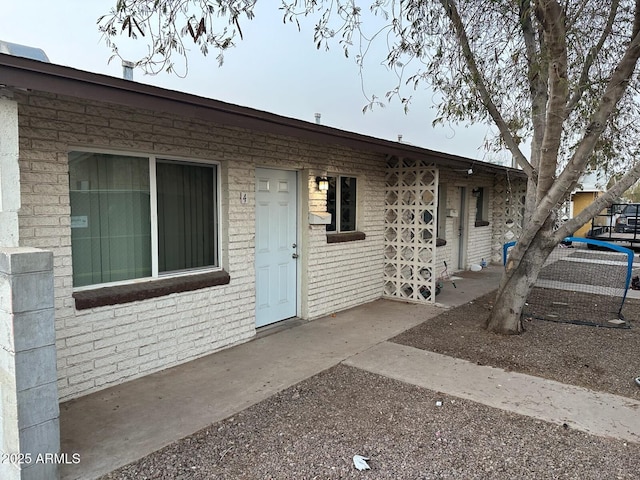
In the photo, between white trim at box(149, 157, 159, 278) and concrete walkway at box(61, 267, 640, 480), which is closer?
concrete walkway at box(61, 267, 640, 480)

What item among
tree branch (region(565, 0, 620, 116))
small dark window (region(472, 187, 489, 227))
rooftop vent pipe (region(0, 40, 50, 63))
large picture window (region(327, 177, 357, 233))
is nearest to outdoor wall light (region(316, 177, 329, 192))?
large picture window (region(327, 177, 357, 233))

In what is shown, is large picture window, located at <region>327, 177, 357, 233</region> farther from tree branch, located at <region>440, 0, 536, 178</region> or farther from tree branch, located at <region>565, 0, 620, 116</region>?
tree branch, located at <region>565, 0, 620, 116</region>

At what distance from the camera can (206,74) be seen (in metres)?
5.96

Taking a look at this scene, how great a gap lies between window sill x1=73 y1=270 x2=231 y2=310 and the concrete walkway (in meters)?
0.84

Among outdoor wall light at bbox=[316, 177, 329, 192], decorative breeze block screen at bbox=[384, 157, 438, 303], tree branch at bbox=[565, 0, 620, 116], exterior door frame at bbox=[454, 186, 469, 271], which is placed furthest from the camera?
exterior door frame at bbox=[454, 186, 469, 271]

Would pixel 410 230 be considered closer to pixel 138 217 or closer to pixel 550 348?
Result: pixel 550 348

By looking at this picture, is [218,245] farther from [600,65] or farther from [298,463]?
[600,65]

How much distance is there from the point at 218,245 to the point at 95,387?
2035 millimetres

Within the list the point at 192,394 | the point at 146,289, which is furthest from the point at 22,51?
the point at 192,394

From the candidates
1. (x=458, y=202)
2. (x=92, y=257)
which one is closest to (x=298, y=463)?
(x=92, y=257)

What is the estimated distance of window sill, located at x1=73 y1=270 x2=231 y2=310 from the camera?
13.3ft

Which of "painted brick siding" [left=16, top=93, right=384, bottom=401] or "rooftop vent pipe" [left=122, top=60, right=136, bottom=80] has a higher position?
"rooftop vent pipe" [left=122, top=60, right=136, bottom=80]

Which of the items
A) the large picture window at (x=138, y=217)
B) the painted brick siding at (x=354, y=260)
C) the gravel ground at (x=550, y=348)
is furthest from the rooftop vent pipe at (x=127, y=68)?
the gravel ground at (x=550, y=348)

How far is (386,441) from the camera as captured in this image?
134 inches
